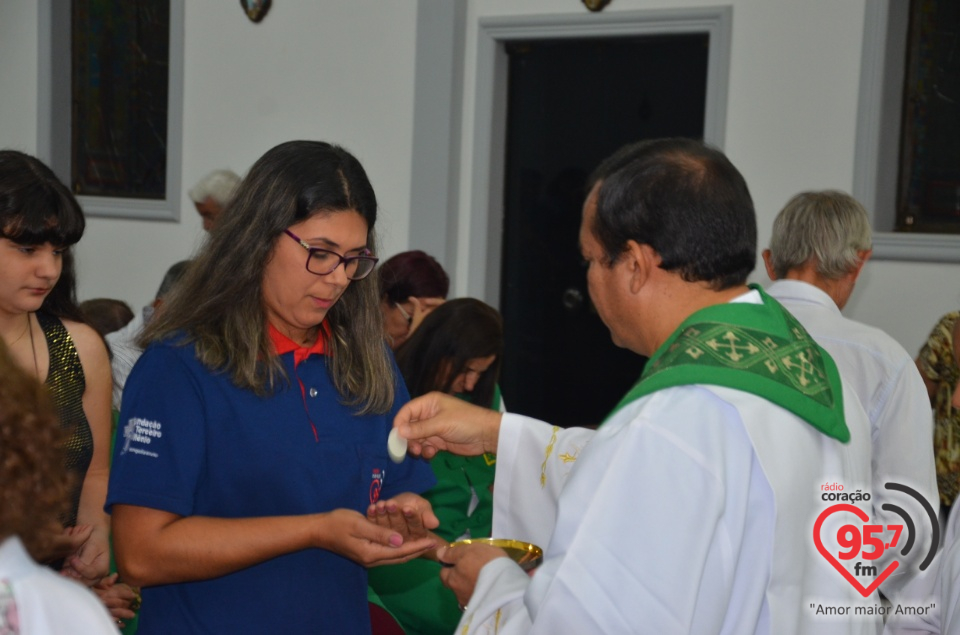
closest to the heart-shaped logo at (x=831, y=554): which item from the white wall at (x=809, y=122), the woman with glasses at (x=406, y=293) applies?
the woman with glasses at (x=406, y=293)

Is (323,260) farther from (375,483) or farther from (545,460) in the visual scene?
(545,460)

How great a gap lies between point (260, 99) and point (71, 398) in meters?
4.53

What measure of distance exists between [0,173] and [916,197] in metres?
4.41

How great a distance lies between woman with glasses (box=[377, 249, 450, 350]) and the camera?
4.68m

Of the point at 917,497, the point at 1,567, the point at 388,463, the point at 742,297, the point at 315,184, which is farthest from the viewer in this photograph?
the point at 917,497

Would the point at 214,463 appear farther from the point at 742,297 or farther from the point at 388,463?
the point at 742,297

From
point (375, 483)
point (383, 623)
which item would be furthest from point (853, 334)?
point (375, 483)

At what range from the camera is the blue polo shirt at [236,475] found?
1.98 meters

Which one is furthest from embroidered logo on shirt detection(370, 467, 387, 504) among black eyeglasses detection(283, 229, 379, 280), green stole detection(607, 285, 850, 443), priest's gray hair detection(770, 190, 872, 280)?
priest's gray hair detection(770, 190, 872, 280)

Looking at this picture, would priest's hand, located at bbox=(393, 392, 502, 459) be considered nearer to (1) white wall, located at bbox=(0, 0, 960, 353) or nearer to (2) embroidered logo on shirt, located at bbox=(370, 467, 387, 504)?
(2) embroidered logo on shirt, located at bbox=(370, 467, 387, 504)

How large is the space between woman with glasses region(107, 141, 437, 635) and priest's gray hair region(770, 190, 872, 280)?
1898mm

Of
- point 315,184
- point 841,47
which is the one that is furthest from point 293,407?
point 841,47

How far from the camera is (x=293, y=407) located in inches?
84.7

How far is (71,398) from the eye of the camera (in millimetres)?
2768
